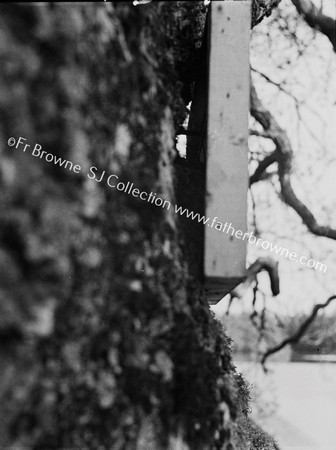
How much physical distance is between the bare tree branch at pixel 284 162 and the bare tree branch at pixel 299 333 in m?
0.91

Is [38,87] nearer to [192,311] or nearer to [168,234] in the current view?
[168,234]

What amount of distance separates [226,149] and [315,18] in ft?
14.9

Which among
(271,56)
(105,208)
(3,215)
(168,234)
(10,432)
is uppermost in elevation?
(271,56)

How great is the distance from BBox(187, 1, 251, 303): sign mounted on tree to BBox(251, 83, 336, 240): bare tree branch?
385cm

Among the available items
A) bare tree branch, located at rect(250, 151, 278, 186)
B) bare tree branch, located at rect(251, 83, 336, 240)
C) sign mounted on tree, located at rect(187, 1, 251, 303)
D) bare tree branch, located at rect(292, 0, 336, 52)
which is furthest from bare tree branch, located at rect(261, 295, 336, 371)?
sign mounted on tree, located at rect(187, 1, 251, 303)

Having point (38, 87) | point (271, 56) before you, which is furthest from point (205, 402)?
point (271, 56)

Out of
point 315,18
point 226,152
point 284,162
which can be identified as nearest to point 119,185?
point 226,152

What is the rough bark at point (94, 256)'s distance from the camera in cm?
108

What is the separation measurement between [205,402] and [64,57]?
1102 mm

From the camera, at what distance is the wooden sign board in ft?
6.45

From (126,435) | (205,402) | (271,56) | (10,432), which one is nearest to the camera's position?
(10,432)

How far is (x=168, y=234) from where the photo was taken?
5.38 feet

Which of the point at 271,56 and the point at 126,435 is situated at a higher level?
the point at 271,56

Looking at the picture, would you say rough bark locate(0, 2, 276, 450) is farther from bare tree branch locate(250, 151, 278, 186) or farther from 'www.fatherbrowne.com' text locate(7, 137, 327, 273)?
bare tree branch locate(250, 151, 278, 186)
